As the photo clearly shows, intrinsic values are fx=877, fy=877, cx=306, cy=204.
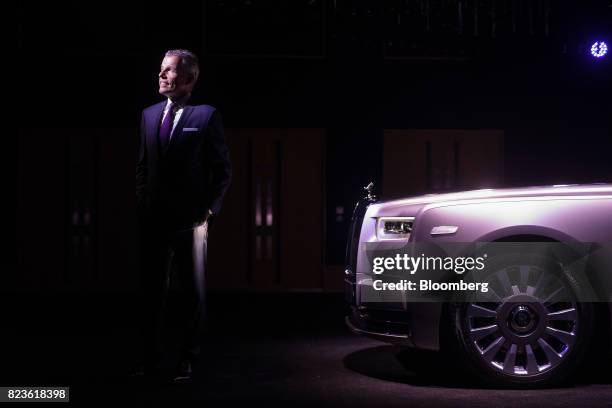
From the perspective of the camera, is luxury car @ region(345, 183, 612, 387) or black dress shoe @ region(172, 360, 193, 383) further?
black dress shoe @ region(172, 360, 193, 383)

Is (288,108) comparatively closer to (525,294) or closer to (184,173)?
(184,173)

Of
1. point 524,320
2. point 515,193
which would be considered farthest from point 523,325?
point 515,193

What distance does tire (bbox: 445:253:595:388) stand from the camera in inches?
220

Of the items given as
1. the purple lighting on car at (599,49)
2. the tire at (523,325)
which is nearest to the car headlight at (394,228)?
the tire at (523,325)

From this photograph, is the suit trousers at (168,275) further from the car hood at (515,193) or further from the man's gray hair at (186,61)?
the car hood at (515,193)

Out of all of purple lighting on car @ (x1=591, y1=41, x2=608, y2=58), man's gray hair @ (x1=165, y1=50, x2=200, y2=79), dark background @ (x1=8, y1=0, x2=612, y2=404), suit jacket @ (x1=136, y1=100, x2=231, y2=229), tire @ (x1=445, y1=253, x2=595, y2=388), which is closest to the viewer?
tire @ (x1=445, y1=253, x2=595, y2=388)

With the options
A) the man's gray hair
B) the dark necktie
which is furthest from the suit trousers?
the man's gray hair

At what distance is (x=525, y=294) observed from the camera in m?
5.64

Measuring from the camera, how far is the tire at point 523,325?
18.3ft

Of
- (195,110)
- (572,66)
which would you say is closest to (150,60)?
(572,66)

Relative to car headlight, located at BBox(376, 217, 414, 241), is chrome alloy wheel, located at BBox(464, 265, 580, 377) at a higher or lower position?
lower

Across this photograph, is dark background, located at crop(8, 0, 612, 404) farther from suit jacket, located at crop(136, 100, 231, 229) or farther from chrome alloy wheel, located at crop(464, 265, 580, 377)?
chrome alloy wheel, located at crop(464, 265, 580, 377)

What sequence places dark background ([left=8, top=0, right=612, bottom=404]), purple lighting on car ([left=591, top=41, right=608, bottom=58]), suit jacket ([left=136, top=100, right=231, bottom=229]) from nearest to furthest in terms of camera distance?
suit jacket ([left=136, top=100, right=231, bottom=229]), purple lighting on car ([left=591, top=41, right=608, bottom=58]), dark background ([left=8, top=0, right=612, bottom=404])

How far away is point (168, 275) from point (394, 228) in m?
1.56
